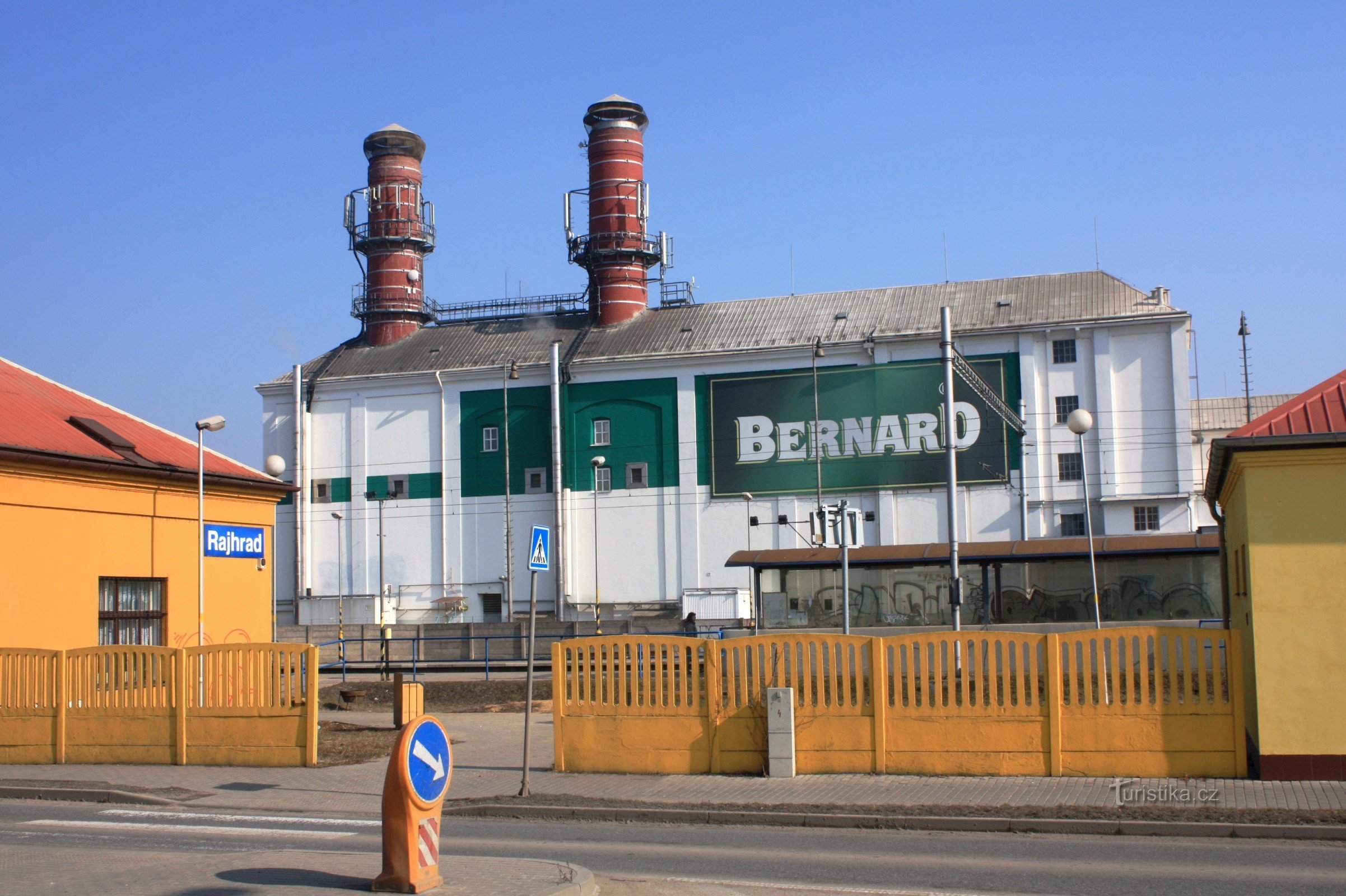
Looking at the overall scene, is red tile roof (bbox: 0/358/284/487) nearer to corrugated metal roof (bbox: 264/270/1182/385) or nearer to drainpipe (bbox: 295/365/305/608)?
corrugated metal roof (bbox: 264/270/1182/385)

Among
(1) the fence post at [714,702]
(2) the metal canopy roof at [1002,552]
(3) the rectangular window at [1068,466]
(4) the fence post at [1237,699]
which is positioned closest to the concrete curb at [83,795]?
(1) the fence post at [714,702]

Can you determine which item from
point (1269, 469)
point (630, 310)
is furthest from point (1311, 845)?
point (630, 310)

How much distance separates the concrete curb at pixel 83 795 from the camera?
13.5m

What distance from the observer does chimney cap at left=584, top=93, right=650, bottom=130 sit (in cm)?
6238

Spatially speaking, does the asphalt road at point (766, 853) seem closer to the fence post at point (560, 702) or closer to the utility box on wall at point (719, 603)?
the fence post at point (560, 702)

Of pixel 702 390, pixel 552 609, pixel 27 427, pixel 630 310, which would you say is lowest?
pixel 552 609

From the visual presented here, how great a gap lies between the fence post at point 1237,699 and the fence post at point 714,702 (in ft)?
17.6

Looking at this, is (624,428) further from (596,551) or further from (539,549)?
(539,549)

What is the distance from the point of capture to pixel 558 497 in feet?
187

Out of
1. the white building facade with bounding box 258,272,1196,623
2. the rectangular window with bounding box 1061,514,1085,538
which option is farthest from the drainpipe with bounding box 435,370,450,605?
the rectangular window with bounding box 1061,514,1085,538

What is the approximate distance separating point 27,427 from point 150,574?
Answer: 10.3 ft

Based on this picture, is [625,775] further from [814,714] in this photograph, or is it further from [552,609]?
[552,609]

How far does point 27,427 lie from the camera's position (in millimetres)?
20031

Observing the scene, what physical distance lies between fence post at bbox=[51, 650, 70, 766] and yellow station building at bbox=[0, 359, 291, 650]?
2004mm
